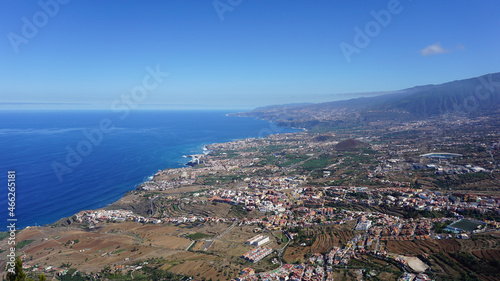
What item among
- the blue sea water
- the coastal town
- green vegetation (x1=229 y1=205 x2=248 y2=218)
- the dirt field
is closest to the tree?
the coastal town

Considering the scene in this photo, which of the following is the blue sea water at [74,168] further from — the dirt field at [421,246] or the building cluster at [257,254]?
the dirt field at [421,246]

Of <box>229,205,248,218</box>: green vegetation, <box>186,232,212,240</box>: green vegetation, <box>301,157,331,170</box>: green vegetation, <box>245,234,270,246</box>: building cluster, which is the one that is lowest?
<box>301,157,331,170</box>: green vegetation

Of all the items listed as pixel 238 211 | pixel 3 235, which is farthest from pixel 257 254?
pixel 3 235

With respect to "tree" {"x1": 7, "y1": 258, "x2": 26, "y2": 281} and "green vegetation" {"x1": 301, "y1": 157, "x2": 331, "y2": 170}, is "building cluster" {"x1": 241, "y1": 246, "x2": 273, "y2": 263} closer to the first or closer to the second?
"tree" {"x1": 7, "y1": 258, "x2": 26, "y2": 281}

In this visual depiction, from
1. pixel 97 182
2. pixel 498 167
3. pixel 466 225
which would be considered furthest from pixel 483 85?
pixel 97 182

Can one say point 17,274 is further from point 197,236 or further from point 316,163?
point 316,163

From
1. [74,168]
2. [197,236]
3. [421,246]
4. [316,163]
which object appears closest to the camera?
[421,246]

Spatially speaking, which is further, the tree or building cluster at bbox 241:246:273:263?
building cluster at bbox 241:246:273:263

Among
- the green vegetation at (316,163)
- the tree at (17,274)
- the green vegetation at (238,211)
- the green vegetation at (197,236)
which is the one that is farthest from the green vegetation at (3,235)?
the green vegetation at (316,163)
